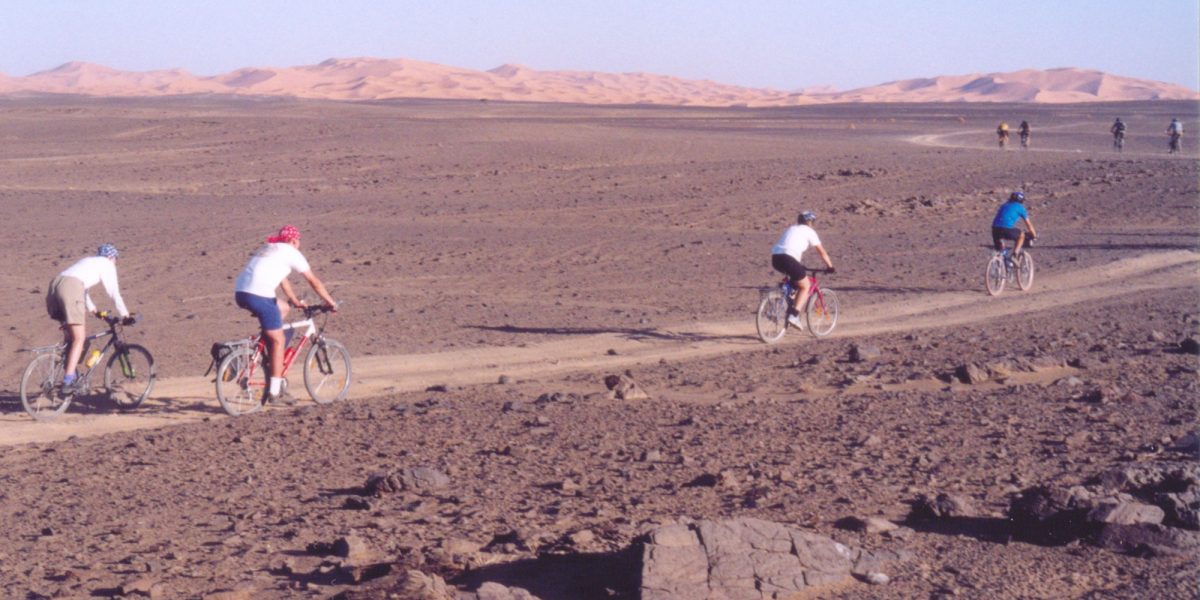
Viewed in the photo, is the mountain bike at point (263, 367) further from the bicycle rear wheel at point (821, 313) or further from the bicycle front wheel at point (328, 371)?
the bicycle rear wheel at point (821, 313)

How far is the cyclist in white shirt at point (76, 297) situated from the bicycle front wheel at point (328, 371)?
1.68m

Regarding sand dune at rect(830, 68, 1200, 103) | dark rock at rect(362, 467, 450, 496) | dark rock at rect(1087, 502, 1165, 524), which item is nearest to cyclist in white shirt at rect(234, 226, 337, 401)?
dark rock at rect(362, 467, 450, 496)

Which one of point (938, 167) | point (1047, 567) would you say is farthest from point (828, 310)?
point (938, 167)

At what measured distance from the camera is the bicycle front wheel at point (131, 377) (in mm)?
11250

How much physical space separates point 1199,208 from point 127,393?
25.0 meters

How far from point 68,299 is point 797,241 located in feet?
25.4

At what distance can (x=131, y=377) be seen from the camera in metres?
11.3

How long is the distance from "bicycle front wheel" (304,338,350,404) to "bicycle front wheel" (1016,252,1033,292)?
1128cm

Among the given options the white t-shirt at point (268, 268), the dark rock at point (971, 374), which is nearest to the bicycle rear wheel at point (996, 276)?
the dark rock at point (971, 374)

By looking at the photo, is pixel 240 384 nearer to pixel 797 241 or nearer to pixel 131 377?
pixel 131 377

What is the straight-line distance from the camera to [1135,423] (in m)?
9.27

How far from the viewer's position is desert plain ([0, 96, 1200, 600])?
21.8 ft

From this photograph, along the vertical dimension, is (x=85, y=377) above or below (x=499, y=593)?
above

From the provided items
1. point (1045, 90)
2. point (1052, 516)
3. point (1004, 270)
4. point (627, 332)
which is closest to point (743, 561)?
point (1052, 516)
